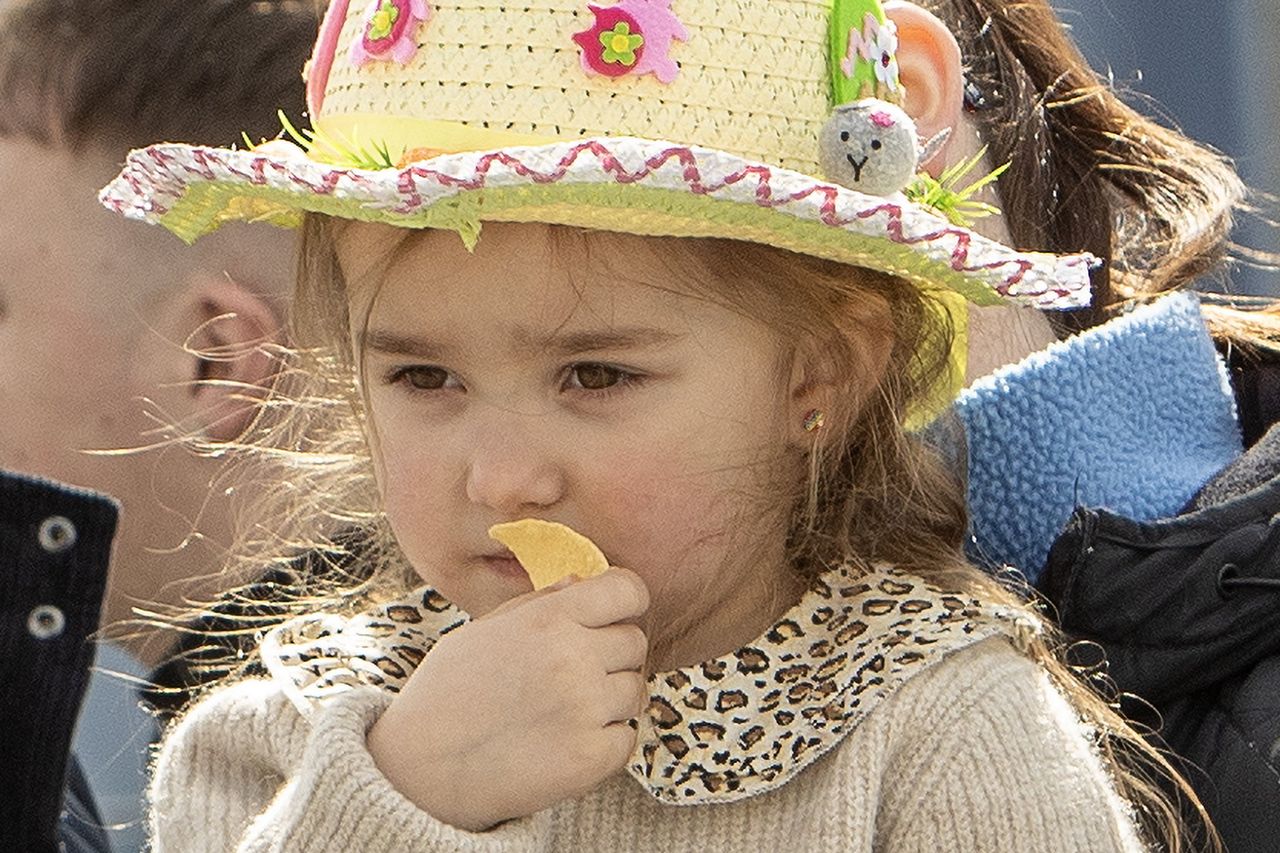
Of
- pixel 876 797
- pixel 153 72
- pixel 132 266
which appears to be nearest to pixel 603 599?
pixel 876 797

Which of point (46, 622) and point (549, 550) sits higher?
point (549, 550)

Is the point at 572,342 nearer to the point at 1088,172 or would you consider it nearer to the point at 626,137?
the point at 626,137

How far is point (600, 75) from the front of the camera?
1.74 metres

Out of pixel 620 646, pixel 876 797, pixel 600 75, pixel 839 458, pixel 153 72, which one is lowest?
pixel 876 797

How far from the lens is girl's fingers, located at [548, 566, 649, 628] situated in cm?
179

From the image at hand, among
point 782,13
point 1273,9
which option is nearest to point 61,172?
point 782,13

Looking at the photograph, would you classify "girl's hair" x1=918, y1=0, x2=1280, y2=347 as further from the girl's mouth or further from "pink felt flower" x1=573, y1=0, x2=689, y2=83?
the girl's mouth

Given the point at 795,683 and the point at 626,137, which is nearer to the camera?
the point at 626,137

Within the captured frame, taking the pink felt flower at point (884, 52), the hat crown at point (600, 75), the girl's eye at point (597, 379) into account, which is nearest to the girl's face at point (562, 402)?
the girl's eye at point (597, 379)

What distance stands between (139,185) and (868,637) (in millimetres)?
804

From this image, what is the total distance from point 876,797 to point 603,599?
0.97 ft

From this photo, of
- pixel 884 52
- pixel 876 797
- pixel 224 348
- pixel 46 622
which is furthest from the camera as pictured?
pixel 224 348

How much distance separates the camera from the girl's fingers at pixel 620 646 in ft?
5.95

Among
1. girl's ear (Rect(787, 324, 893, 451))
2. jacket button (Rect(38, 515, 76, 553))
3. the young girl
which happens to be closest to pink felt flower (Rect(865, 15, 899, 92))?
the young girl
